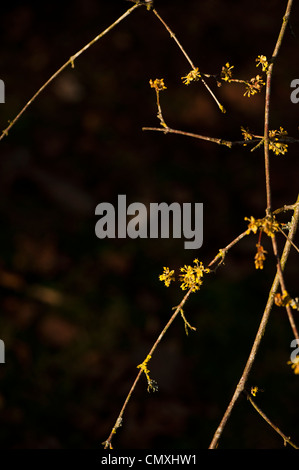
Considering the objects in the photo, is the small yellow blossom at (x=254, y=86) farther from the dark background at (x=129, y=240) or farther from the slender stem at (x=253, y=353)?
the dark background at (x=129, y=240)

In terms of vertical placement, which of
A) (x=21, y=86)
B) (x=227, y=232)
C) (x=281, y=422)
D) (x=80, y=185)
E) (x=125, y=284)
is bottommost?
(x=281, y=422)

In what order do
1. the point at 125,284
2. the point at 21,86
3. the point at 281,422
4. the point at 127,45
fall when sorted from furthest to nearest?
the point at 127,45, the point at 21,86, the point at 125,284, the point at 281,422

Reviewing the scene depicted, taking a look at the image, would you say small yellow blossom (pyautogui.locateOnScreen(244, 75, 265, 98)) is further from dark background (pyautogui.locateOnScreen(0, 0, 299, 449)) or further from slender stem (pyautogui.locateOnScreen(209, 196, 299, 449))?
dark background (pyautogui.locateOnScreen(0, 0, 299, 449))

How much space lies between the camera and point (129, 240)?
3.61m

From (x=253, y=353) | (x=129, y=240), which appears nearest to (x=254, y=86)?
(x=253, y=353)

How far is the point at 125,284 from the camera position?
11.0 ft

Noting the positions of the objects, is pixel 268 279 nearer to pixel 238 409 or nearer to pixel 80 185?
pixel 238 409

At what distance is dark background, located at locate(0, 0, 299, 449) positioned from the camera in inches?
106

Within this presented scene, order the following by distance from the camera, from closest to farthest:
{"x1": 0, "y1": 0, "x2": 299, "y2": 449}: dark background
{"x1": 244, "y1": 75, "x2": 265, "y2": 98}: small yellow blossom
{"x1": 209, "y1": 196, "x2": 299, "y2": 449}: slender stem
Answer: {"x1": 209, "y1": 196, "x2": 299, "y2": 449}: slender stem, {"x1": 244, "y1": 75, "x2": 265, "y2": 98}: small yellow blossom, {"x1": 0, "y1": 0, "x2": 299, "y2": 449}: dark background

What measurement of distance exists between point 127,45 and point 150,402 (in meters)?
3.67

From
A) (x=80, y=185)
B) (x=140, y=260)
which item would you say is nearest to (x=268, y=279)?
(x=140, y=260)

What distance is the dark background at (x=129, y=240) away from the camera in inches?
106

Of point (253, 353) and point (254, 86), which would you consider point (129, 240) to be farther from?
point (253, 353)

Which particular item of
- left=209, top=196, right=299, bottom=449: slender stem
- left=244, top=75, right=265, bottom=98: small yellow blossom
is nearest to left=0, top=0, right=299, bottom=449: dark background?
left=209, top=196, right=299, bottom=449: slender stem
